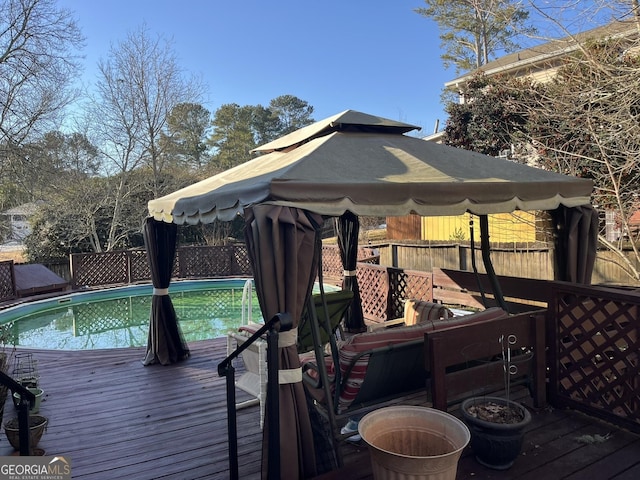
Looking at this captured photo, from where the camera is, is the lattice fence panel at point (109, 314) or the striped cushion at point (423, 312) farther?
the lattice fence panel at point (109, 314)

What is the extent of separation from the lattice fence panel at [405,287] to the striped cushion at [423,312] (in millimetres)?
1628

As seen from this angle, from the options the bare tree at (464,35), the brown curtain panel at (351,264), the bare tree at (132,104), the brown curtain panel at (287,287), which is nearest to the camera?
the brown curtain panel at (287,287)

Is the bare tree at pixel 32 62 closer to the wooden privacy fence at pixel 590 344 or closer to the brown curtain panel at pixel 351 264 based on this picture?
the brown curtain panel at pixel 351 264

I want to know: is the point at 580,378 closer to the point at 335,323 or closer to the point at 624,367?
the point at 624,367

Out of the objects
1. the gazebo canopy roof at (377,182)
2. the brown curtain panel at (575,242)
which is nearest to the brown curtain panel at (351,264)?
the gazebo canopy roof at (377,182)

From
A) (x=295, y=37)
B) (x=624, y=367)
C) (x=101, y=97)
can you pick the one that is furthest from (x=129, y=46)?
(x=624, y=367)

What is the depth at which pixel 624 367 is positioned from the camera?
3018 millimetres

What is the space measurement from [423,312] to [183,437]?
257 centimetres

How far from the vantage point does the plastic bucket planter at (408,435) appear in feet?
6.40

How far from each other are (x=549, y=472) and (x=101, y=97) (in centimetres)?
1528

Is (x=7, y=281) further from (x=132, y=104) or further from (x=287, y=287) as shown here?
(x=287, y=287)

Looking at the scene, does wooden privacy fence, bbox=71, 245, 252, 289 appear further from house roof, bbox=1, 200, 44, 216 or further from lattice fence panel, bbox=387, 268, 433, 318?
lattice fence panel, bbox=387, 268, 433, 318

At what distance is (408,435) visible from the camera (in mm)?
2191

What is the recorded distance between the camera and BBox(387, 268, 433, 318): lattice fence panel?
6.36m
